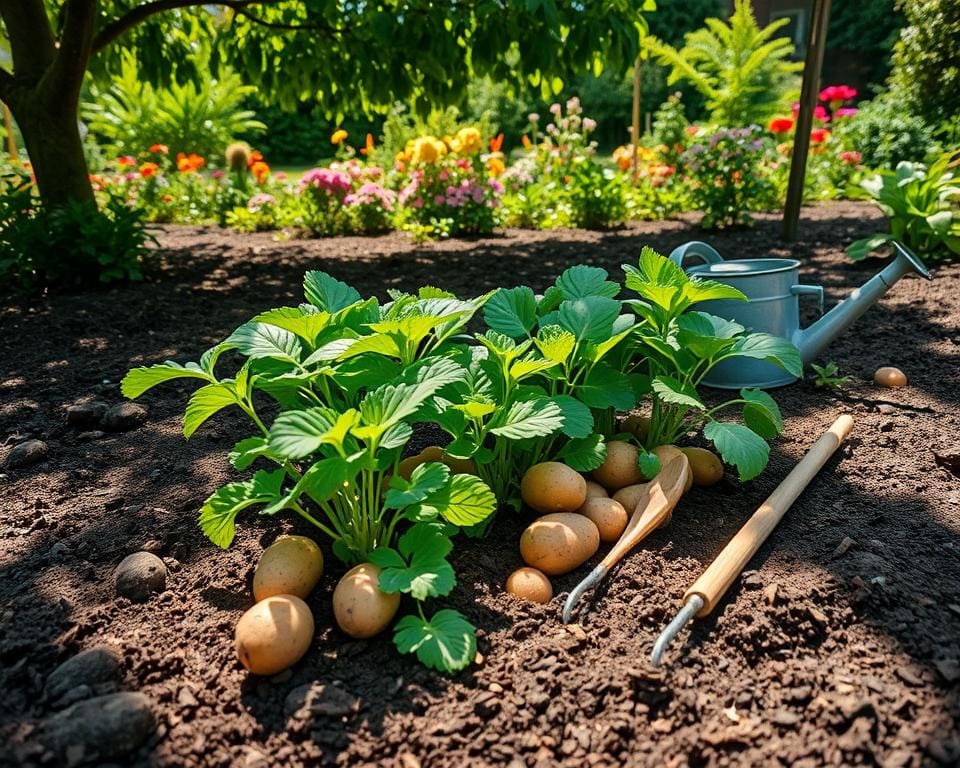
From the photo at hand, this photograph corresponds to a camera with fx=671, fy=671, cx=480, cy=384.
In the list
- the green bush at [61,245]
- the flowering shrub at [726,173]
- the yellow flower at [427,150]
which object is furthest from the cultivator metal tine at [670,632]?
the yellow flower at [427,150]

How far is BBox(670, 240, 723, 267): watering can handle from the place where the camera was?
86.9 inches

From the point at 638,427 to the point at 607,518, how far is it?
43cm

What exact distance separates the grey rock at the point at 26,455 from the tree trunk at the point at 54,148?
2.39m

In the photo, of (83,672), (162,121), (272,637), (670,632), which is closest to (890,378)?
(670,632)

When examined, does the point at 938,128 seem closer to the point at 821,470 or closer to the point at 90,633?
the point at 821,470

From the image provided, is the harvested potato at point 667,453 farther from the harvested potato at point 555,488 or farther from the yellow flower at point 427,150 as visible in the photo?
the yellow flower at point 427,150

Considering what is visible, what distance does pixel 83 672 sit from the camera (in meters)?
1.16

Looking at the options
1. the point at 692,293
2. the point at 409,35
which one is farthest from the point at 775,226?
the point at 692,293

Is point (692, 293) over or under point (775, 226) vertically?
over

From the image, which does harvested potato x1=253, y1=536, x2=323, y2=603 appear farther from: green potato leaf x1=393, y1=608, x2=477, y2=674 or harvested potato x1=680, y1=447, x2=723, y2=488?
harvested potato x1=680, y1=447, x2=723, y2=488

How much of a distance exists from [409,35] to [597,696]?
3651mm

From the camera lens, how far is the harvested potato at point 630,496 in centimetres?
160

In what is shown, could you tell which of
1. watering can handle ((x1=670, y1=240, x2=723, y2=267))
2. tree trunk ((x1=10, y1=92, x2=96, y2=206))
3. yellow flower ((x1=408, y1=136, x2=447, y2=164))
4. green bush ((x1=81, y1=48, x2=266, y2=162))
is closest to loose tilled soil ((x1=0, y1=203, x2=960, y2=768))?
watering can handle ((x1=670, y1=240, x2=723, y2=267))

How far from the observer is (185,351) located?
288cm
